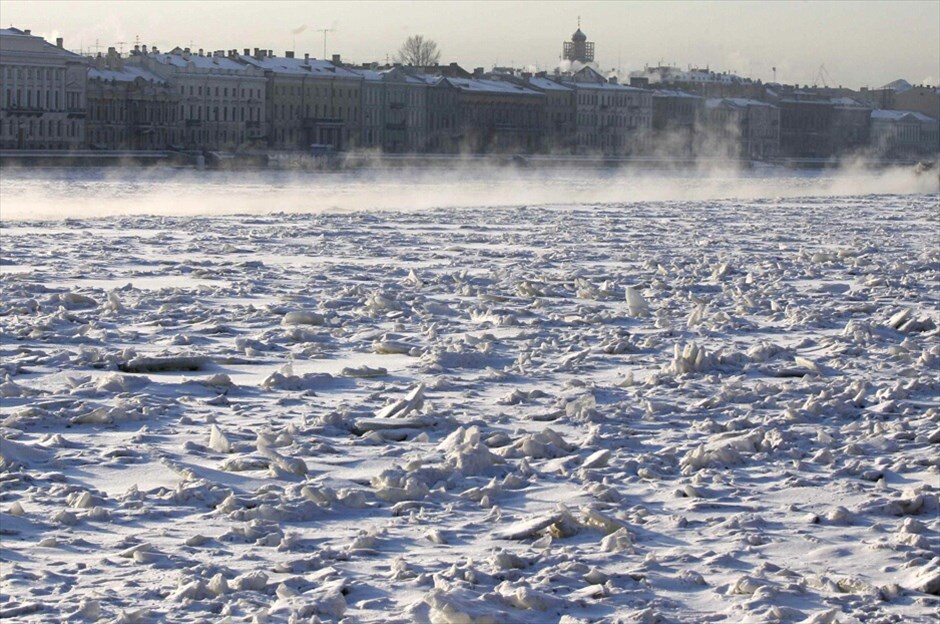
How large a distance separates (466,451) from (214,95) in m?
87.9

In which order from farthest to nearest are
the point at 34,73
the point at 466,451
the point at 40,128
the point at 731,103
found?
the point at 731,103
the point at 34,73
the point at 40,128
the point at 466,451

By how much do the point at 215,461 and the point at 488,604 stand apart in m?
2.04

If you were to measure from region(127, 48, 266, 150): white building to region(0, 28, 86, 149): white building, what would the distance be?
669 cm

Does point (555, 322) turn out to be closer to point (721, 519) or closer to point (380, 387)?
point (380, 387)

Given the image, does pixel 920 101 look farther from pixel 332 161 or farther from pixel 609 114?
pixel 332 161

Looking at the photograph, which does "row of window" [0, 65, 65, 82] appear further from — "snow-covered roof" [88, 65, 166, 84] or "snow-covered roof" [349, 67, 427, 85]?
"snow-covered roof" [349, 67, 427, 85]

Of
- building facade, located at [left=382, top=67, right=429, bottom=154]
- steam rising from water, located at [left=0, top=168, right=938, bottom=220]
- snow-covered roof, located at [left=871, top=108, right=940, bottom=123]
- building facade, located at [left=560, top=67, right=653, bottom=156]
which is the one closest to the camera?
steam rising from water, located at [left=0, top=168, right=938, bottom=220]

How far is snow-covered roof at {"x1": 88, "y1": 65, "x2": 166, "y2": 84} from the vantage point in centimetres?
8712

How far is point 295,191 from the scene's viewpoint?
4559 centimetres

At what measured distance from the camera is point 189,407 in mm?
8047

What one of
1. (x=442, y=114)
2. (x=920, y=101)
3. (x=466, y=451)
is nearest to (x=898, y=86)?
(x=920, y=101)

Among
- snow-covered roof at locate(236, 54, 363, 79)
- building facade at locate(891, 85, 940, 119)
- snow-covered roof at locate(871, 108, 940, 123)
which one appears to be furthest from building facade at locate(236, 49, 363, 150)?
building facade at locate(891, 85, 940, 119)

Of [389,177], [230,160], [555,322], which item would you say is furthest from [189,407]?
[230,160]

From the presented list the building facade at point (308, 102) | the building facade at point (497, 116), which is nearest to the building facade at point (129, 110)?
the building facade at point (308, 102)
